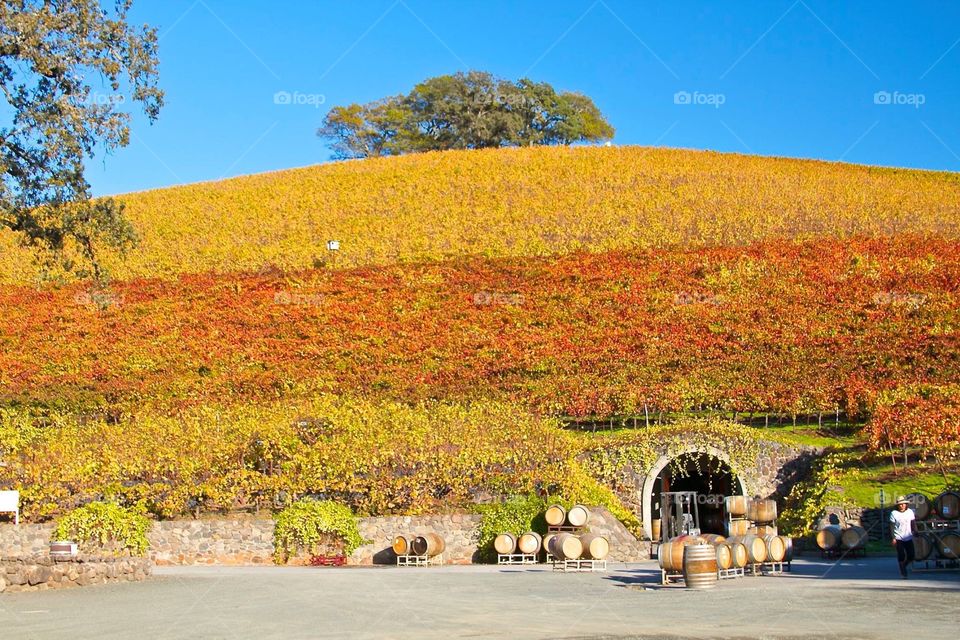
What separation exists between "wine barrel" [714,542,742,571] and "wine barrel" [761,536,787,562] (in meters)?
1.01

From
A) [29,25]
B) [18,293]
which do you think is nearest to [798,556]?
[29,25]

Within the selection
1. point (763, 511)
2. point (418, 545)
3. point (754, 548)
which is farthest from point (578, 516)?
point (754, 548)

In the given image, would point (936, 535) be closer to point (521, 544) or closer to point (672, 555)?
point (672, 555)

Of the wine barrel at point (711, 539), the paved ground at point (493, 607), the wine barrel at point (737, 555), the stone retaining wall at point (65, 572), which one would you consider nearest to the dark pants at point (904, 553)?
the paved ground at point (493, 607)

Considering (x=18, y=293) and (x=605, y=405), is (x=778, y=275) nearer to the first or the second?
(x=605, y=405)

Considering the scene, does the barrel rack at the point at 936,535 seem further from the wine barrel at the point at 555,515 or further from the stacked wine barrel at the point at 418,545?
the stacked wine barrel at the point at 418,545

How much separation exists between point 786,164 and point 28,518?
2295 inches

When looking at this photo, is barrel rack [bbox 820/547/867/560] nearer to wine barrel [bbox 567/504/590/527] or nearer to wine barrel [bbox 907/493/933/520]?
wine barrel [bbox 907/493/933/520]

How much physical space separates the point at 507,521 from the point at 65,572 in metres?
8.80

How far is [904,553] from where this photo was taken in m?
15.8

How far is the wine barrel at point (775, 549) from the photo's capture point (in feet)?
56.5

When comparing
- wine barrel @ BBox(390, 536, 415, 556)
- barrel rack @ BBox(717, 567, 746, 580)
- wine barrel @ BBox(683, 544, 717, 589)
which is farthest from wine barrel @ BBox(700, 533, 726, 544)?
wine barrel @ BBox(390, 536, 415, 556)

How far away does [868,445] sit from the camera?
24.1 m

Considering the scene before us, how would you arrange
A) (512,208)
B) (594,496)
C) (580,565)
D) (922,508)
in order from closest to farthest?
(922,508) < (580,565) < (594,496) < (512,208)
